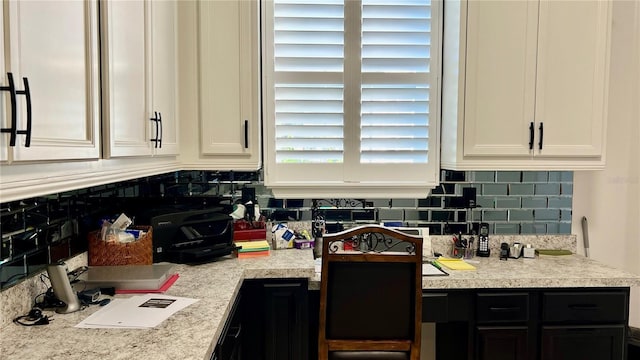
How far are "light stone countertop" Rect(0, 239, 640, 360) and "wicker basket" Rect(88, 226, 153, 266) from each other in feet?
0.63

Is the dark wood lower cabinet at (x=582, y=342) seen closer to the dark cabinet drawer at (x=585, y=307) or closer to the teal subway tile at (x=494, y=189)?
the dark cabinet drawer at (x=585, y=307)

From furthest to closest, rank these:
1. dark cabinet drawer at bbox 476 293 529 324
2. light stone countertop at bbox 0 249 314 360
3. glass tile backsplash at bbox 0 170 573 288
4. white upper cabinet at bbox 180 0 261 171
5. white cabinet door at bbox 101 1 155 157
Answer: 1. glass tile backsplash at bbox 0 170 573 288
2. white upper cabinet at bbox 180 0 261 171
3. dark cabinet drawer at bbox 476 293 529 324
4. white cabinet door at bbox 101 1 155 157
5. light stone countertop at bbox 0 249 314 360

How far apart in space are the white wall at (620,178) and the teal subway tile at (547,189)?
13 centimetres

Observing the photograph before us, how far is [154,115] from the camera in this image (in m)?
1.97

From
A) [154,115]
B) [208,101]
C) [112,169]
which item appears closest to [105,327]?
[112,169]

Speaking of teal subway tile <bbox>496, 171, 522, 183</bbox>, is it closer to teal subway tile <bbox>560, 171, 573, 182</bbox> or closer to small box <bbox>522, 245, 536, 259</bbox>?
teal subway tile <bbox>560, 171, 573, 182</bbox>

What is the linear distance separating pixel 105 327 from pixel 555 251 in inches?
96.7

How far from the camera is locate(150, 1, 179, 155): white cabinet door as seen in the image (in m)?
2.00

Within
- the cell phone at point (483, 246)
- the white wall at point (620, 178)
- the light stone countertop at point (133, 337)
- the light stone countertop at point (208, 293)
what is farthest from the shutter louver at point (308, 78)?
the white wall at point (620, 178)

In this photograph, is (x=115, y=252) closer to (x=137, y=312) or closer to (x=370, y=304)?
(x=137, y=312)

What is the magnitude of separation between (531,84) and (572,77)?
0.22 m

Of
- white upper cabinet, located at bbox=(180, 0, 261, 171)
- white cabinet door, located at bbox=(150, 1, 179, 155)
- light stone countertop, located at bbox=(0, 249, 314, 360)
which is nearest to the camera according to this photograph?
light stone countertop, located at bbox=(0, 249, 314, 360)

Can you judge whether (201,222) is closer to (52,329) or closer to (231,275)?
(231,275)

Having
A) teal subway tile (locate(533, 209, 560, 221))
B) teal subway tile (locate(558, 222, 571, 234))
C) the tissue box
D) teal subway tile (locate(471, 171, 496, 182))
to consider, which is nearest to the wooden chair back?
the tissue box
